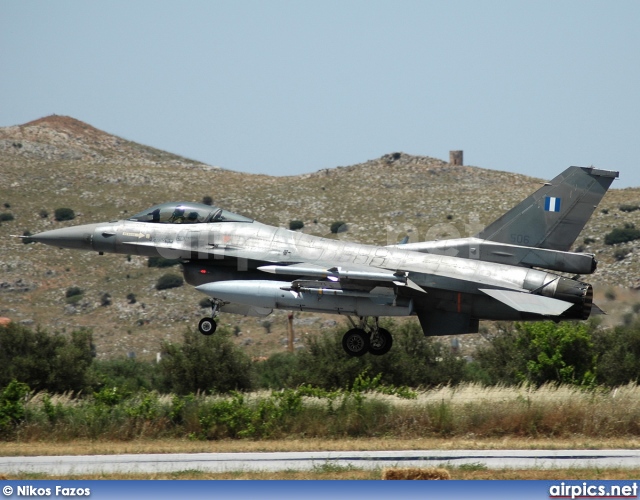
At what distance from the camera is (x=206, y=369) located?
1857 inches

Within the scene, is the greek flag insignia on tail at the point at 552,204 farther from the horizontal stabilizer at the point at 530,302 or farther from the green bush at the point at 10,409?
the green bush at the point at 10,409

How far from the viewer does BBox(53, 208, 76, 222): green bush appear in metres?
79.0

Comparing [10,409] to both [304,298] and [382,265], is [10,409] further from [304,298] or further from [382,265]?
[382,265]

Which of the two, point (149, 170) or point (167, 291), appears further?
point (149, 170)

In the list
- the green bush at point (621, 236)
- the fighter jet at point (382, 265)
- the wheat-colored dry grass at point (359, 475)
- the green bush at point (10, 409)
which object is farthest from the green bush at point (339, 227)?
the wheat-colored dry grass at point (359, 475)

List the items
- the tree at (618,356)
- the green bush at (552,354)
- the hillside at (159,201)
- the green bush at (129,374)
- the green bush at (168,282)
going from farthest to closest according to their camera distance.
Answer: the green bush at (168,282) → the hillside at (159,201) → the green bush at (129,374) → the tree at (618,356) → the green bush at (552,354)

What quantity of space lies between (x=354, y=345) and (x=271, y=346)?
38.9 m

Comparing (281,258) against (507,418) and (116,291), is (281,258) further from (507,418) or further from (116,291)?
(116,291)

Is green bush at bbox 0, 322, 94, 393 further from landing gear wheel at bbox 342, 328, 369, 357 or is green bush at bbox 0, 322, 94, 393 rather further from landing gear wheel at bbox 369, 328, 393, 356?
landing gear wheel at bbox 369, 328, 393, 356

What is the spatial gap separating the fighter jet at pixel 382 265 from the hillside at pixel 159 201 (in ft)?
99.7

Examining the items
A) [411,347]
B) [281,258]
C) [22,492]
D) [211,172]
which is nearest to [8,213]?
[211,172]

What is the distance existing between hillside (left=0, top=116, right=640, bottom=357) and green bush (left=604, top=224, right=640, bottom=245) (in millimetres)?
759

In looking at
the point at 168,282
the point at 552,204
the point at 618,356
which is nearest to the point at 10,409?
the point at 552,204

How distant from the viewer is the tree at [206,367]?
4688 centimetres
